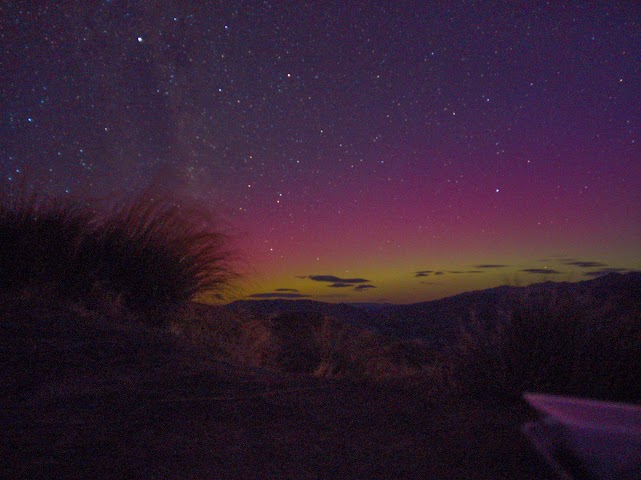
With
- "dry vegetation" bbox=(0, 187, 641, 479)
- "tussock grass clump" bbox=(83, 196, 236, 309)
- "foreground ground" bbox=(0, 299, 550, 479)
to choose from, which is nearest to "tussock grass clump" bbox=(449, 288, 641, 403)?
"dry vegetation" bbox=(0, 187, 641, 479)

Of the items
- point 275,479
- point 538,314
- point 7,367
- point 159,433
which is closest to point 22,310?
point 7,367

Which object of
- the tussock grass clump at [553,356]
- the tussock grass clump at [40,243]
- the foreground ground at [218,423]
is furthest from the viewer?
the tussock grass clump at [40,243]

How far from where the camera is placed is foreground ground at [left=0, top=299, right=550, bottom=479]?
273 cm

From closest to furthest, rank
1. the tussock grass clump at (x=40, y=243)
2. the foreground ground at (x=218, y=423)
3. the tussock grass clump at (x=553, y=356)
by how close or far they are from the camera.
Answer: the foreground ground at (x=218, y=423) → the tussock grass clump at (x=553, y=356) → the tussock grass clump at (x=40, y=243)

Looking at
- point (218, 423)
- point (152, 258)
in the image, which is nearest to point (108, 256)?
point (152, 258)

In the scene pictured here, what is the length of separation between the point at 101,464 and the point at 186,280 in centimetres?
587

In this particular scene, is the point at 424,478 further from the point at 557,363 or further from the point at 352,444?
the point at 557,363

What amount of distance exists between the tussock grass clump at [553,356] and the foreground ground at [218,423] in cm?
39

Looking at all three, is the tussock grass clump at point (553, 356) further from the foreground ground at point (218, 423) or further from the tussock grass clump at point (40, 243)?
the tussock grass clump at point (40, 243)

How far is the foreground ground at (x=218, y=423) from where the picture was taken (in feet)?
8.95

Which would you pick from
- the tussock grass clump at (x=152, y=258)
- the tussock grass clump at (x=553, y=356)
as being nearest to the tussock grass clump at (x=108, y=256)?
the tussock grass clump at (x=152, y=258)

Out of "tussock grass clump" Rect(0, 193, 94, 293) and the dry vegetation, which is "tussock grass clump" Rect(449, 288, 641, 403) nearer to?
the dry vegetation

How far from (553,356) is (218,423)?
2.92 m

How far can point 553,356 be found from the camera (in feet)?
14.6
